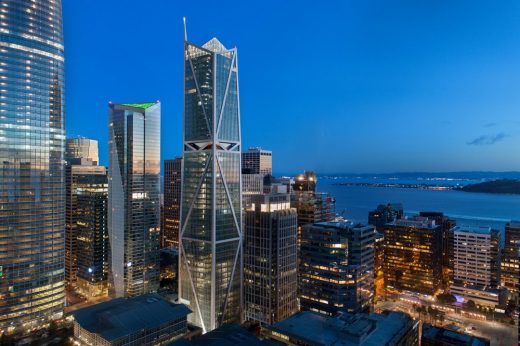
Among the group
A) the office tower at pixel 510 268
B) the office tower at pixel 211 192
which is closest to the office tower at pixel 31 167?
the office tower at pixel 211 192

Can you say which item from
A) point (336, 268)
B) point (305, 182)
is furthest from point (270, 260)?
point (305, 182)

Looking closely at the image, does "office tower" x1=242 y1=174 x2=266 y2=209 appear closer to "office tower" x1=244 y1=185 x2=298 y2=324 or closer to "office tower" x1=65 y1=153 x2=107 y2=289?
"office tower" x1=244 y1=185 x2=298 y2=324

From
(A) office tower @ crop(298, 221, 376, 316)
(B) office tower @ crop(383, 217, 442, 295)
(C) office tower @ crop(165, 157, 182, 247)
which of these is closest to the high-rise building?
(C) office tower @ crop(165, 157, 182, 247)

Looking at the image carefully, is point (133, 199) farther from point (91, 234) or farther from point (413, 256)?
point (413, 256)

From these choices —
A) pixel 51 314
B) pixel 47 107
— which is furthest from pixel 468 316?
pixel 47 107

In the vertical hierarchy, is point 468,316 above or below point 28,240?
below

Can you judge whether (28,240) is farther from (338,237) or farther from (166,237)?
(166,237)
